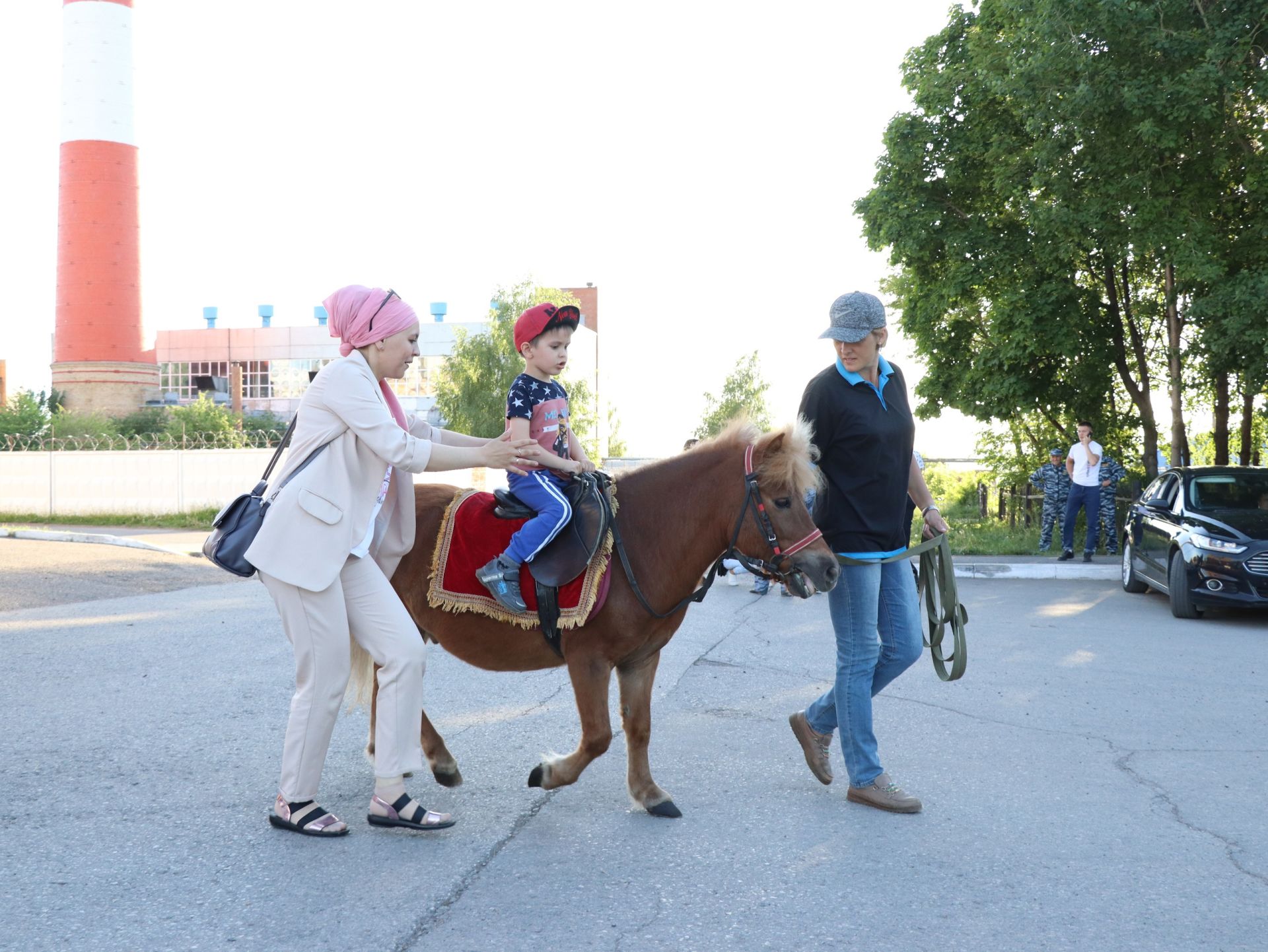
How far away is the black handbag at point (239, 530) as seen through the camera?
4230mm

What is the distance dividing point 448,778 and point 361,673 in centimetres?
61

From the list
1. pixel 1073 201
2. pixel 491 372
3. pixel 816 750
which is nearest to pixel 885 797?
pixel 816 750

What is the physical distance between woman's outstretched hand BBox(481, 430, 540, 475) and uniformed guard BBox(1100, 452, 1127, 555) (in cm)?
1404

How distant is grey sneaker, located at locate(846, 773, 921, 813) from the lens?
188 inches

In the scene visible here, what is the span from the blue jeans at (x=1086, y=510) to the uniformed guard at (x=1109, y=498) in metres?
0.31

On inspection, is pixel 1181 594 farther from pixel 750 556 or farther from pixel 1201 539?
pixel 750 556

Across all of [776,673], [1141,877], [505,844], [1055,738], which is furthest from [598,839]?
[776,673]

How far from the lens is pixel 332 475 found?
4238mm

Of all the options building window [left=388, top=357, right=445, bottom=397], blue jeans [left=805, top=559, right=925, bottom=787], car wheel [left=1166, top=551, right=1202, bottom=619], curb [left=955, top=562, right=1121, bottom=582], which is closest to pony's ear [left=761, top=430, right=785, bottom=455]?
blue jeans [left=805, top=559, right=925, bottom=787]

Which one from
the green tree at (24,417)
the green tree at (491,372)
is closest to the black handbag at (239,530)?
the green tree at (491,372)

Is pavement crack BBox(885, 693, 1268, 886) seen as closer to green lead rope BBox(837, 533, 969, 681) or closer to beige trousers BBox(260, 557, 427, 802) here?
green lead rope BBox(837, 533, 969, 681)

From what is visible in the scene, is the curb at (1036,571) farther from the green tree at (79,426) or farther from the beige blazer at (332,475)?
the green tree at (79,426)

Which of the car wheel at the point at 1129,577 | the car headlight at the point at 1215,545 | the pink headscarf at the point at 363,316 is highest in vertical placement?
the pink headscarf at the point at 363,316

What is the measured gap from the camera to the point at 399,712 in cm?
430
